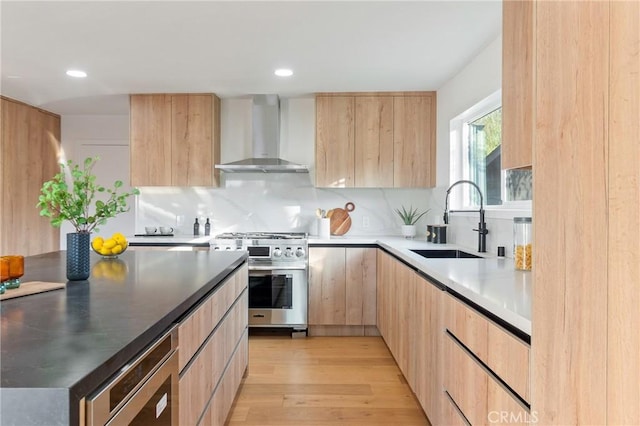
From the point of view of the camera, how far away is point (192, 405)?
149cm

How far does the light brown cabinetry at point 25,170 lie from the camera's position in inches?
169

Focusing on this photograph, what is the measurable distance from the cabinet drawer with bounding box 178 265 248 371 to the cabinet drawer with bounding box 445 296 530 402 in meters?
1.01

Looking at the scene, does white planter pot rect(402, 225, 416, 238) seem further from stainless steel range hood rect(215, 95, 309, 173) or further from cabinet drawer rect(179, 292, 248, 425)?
cabinet drawer rect(179, 292, 248, 425)

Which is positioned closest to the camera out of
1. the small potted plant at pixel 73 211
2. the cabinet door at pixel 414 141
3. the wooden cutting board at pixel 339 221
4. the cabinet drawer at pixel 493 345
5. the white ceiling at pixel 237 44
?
the cabinet drawer at pixel 493 345

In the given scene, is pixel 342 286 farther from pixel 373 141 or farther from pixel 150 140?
pixel 150 140

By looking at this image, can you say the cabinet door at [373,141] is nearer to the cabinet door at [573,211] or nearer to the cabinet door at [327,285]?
the cabinet door at [327,285]

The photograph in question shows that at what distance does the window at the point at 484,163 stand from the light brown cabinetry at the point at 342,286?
103 centimetres

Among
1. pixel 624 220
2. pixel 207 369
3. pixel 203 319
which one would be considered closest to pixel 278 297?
pixel 207 369

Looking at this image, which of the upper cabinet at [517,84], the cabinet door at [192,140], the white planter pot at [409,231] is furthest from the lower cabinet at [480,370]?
the cabinet door at [192,140]

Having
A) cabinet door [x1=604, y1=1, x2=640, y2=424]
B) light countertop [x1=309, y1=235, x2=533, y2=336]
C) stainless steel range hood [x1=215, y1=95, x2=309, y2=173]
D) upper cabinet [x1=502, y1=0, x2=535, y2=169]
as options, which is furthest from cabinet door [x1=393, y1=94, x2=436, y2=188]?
cabinet door [x1=604, y1=1, x2=640, y2=424]

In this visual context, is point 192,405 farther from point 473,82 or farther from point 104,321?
point 473,82

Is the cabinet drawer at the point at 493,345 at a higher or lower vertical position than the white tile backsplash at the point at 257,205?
lower

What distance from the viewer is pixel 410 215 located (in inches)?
171

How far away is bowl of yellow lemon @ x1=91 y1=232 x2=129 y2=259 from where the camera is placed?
7.38ft
